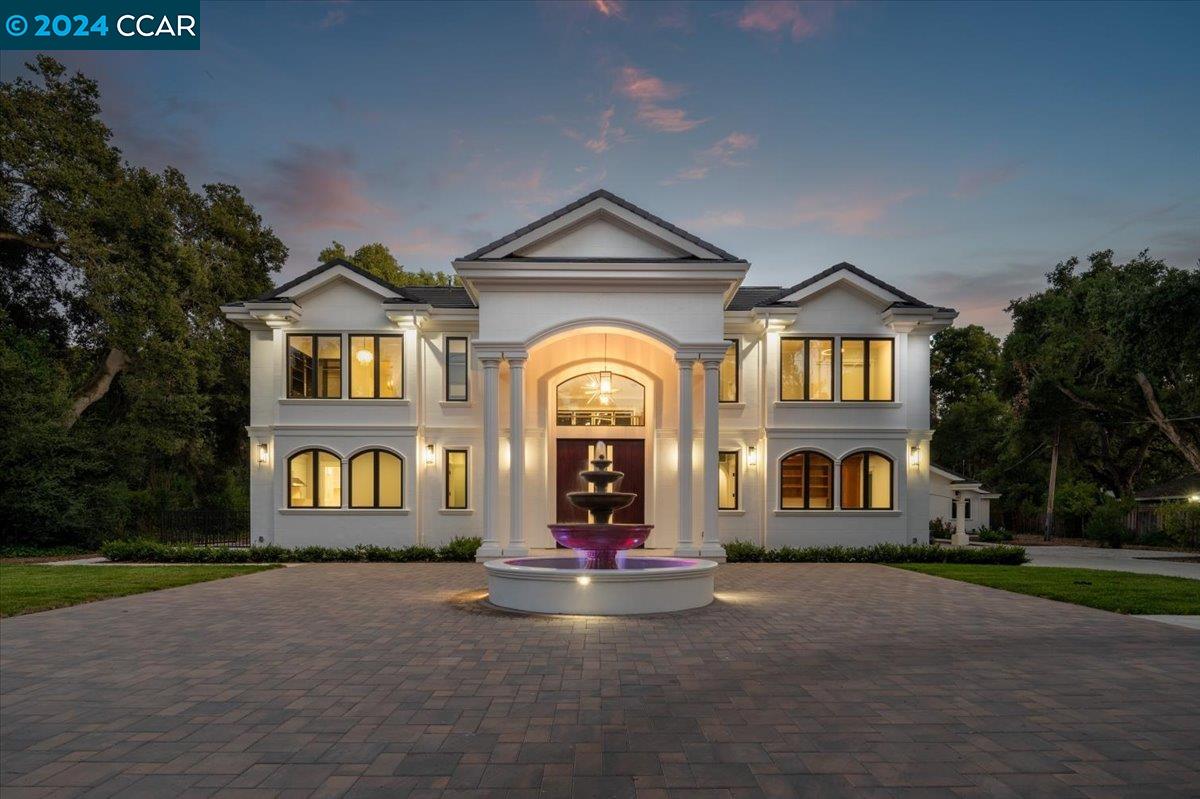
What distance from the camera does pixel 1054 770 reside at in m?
4.43

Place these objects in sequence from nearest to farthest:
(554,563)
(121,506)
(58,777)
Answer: (58,777)
(554,563)
(121,506)

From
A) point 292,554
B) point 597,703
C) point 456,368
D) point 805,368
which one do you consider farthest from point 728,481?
→ point 597,703

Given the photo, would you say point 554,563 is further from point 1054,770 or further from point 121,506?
point 121,506

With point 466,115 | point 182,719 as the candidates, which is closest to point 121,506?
point 466,115

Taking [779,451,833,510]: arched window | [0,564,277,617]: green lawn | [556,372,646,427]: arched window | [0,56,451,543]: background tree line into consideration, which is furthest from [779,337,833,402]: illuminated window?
[0,56,451,543]: background tree line

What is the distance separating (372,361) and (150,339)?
826 centimetres

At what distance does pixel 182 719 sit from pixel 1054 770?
Result: 6306 millimetres

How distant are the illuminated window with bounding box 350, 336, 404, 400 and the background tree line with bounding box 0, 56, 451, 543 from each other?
716 centimetres

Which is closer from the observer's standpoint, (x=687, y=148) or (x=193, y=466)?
(x=687, y=148)

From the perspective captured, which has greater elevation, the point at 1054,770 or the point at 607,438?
the point at 607,438

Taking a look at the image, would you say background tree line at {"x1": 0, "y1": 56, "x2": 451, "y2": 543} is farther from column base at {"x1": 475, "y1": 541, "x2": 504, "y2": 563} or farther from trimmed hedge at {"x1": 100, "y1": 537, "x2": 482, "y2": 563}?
column base at {"x1": 475, "y1": 541, "x2": 504, "y2": 563}

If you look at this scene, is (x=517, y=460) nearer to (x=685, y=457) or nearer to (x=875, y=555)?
(x=685, y=457)

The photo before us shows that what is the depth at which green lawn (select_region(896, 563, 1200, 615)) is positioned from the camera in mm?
10844

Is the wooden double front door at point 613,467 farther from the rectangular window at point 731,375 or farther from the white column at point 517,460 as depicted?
the white column at point 517,460
